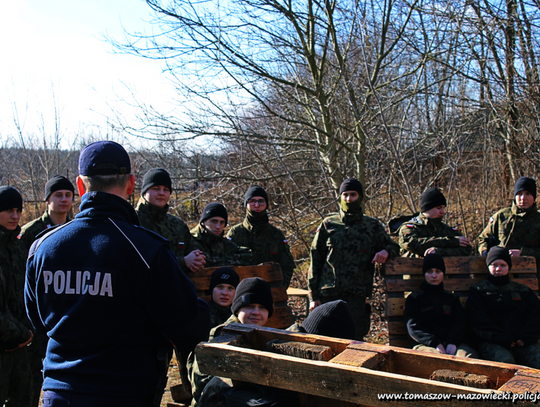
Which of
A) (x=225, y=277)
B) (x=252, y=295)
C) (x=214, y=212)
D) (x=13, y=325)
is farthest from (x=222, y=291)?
(x=13, y=325)

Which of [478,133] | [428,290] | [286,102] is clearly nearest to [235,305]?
[428,290]

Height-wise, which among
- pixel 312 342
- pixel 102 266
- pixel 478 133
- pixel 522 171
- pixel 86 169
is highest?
pixel 478 133

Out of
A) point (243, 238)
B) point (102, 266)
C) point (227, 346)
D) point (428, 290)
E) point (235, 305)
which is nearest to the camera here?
point (102, 266)

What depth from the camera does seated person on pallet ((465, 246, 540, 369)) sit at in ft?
15.2

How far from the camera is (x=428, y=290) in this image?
16.4ft

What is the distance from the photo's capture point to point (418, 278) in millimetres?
5238

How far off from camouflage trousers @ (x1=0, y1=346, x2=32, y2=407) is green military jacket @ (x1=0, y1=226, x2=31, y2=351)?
20cm

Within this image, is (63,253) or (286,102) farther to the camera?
(286,102)

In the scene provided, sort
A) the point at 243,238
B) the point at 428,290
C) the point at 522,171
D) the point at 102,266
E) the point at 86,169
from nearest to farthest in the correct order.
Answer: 1. the point at 102,266
2. the point at 86,169
3. the point at 428,290
4. the point at 243,238
5. the point at 522,171

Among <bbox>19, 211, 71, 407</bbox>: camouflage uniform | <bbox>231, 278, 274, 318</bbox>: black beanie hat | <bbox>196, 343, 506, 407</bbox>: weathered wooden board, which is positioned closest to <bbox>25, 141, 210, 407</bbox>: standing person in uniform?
<bbox>196, 343, 506, 407</bbox>: weathered wooden board

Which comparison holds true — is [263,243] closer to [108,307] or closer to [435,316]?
[435,316]

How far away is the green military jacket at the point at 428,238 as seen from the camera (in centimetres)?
559

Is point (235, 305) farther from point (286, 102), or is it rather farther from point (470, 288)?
point (286, 102)

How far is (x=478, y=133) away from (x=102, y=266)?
10.6 meters
